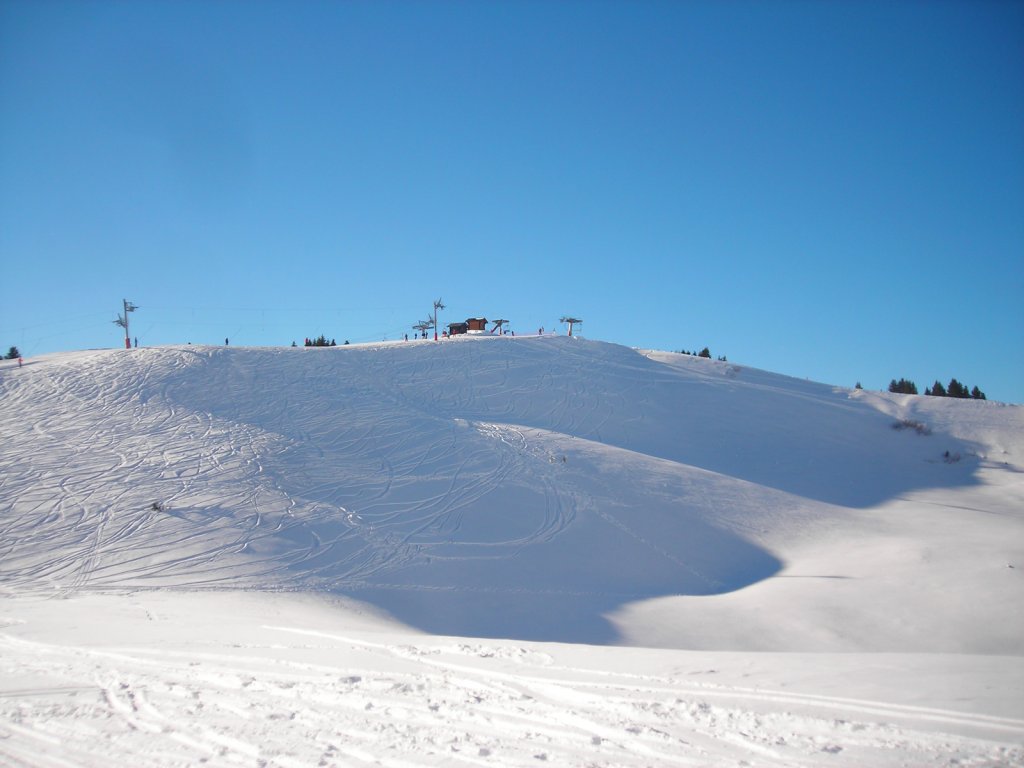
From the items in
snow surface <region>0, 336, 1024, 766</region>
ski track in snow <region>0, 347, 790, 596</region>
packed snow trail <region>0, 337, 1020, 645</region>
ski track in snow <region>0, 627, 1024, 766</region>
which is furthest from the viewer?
ski track in snow <region>0, 347, 790, 596</region>

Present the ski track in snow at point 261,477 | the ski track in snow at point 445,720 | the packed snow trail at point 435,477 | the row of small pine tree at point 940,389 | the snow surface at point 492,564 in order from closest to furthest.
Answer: the ski track in snow at point 445,720 < the snow surface at point 492,564 < the packed snow trail at point 435,477 < the ski track in snow at point 261,477 < the row of small pine tree at point 940,389

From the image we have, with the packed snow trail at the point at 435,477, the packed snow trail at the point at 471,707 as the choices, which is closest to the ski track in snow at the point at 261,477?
the packed snow trail at the point at 435,477

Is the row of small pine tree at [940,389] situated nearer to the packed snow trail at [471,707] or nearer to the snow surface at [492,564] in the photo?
the snow surface at [492,564]

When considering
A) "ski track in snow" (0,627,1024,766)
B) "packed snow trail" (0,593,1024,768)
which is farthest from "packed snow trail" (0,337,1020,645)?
"ski track in snow" (0,627,1024,766)

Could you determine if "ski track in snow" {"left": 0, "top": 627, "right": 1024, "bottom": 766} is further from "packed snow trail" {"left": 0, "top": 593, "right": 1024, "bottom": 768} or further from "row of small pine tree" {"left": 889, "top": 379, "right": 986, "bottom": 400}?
"row of small pine tree" {"left": 889, "top": 379, "right": 986, "bottom": 400}

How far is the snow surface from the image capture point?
6.05 meters

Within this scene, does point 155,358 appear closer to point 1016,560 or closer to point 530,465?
point 530,465

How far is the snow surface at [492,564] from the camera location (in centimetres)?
605

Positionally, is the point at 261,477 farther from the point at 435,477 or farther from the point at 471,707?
the point at 471,707

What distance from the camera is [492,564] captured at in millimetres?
16016

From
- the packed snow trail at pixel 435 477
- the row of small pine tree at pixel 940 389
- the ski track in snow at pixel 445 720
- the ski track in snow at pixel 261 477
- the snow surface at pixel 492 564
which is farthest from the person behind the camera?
the row of small pine tree at pixel 940 389

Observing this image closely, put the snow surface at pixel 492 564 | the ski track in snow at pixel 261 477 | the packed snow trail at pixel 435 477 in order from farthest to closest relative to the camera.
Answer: the ski track in snow at pixel 261 477, the packed snow trail at pixel 435 477, the snow surface at pixel 492 564

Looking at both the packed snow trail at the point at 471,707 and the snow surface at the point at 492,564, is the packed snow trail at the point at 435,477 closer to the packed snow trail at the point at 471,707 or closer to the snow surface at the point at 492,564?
the snow surface at the point at 492,564

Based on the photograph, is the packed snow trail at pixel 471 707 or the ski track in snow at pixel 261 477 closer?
the packed snow trail at pixel 471 707
